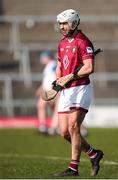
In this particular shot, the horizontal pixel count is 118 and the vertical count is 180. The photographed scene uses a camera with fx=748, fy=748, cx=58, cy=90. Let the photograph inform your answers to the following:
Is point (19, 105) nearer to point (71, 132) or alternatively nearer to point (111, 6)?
point (111, 6)

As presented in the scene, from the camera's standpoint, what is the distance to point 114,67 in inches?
1183

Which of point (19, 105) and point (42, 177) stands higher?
point (42, 177)

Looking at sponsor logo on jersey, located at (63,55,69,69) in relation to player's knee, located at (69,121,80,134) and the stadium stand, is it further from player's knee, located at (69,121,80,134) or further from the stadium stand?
the stadium stand

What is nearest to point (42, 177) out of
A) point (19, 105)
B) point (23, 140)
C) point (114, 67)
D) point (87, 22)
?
point (23, 140)

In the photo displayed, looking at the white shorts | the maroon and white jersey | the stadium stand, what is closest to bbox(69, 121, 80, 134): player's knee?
the white shorts

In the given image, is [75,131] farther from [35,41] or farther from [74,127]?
[35,41]

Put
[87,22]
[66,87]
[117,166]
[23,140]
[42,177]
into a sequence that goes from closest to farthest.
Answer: [42,177], [66,87], [117,166], [23,140], [87,22]

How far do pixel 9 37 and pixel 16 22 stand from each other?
2.25 feet

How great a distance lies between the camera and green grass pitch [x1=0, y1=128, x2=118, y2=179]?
32.4 feet

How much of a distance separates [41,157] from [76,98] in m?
3.97

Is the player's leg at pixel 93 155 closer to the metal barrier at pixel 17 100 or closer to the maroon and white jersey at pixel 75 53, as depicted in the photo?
the maroon and white jersey at pixel 75 53

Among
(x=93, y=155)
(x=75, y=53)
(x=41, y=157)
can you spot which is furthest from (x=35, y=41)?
(x=75, y=53)

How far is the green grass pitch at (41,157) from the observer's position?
988cm

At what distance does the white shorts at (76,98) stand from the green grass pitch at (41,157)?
2.86 feet
